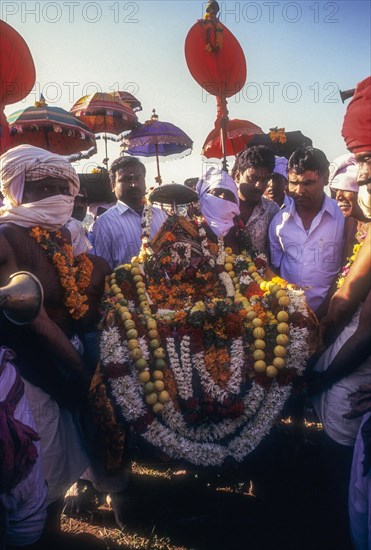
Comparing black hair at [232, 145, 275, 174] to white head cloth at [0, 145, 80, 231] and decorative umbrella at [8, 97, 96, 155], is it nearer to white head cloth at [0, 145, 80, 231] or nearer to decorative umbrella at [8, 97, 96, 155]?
white head cloth at [0, 145, 80, 231]

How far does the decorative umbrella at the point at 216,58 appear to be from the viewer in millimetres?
5988

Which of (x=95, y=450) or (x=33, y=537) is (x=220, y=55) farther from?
(x=33, y=537)

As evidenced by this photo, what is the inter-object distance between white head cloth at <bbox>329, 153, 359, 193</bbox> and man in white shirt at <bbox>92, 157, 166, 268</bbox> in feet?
5.93

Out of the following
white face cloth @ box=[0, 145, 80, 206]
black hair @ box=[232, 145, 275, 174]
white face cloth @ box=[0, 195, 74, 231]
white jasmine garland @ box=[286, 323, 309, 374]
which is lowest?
white jasmine garland @ box=[286, 323, 309, 374]

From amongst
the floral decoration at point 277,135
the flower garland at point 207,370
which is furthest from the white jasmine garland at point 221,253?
the floral decoration at point 277,135

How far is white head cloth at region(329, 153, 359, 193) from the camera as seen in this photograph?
4.02m

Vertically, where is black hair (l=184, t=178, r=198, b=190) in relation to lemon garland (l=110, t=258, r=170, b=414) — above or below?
above

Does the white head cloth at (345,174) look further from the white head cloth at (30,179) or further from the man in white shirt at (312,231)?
the white head cloth at (30,179)

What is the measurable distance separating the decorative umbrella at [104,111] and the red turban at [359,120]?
4715 millimetres

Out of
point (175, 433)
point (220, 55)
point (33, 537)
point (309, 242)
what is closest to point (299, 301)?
point (309, 242)

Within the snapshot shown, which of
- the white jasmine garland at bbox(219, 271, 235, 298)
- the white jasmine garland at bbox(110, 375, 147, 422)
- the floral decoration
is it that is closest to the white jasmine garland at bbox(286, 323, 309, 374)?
the white jasmine garland at bbox(219, 271, 235, 298)

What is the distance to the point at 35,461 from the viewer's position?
263cm

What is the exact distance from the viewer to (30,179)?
10.2ft

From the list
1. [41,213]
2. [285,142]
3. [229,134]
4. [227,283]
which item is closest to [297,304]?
[227,283]
